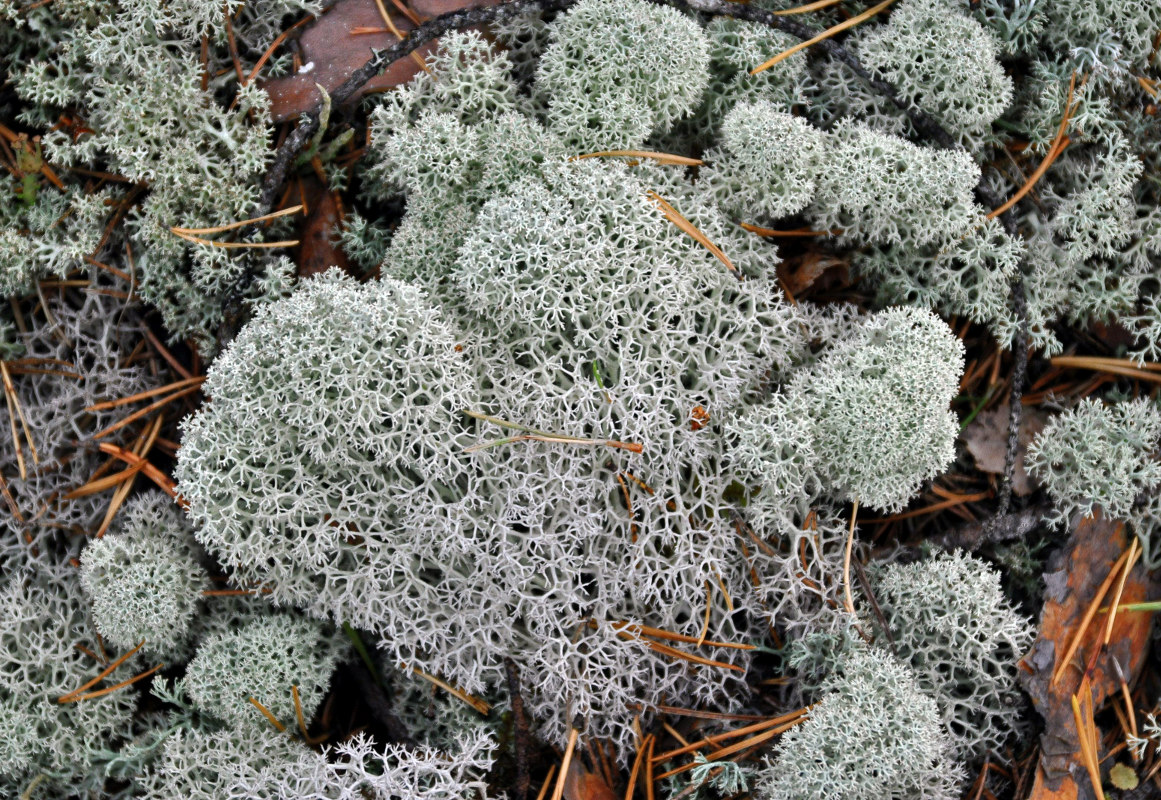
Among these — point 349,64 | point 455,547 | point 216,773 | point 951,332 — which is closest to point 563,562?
point 455,547

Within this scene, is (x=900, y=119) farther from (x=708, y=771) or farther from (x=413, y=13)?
(x=708, y=771)

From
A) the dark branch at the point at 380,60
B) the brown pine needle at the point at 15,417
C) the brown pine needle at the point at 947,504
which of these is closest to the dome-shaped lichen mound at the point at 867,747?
the brown pine needle at the point at 947,504

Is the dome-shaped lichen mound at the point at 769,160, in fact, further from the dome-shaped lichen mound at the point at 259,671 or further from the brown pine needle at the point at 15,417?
the brown pine needle at the point at 15,417

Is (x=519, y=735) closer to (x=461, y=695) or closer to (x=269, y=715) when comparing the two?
(x=461, y=695)

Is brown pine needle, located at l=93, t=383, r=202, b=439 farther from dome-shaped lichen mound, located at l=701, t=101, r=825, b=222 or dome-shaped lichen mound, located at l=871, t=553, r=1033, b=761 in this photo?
dome-shaped lichen mound, located at l=871, t=553, r=1033, b=761

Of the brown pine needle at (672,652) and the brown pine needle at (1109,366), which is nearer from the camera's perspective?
the brown pine needle at (672,652)

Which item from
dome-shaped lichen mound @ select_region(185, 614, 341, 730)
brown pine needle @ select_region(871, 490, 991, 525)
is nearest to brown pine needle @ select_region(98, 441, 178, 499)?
dome-shaped lichen mound @ select_region(185, 614, 341, 730)

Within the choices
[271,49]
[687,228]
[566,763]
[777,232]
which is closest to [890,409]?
[777,232]
